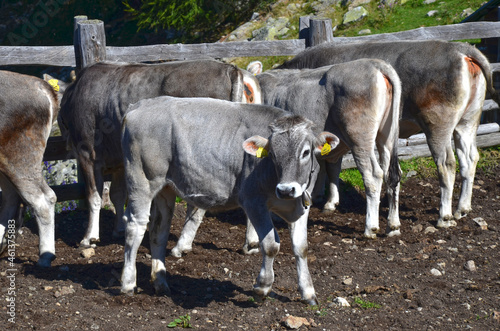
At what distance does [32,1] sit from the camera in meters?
26.9

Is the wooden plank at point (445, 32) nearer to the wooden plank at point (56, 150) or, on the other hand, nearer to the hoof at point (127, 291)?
the wooden plank at point (56, 150)

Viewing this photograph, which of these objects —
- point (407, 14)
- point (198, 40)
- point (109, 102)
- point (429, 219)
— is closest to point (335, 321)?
point (429, 219)

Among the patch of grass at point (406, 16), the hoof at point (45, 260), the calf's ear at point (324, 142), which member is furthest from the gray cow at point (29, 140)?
the patch of grass at point (406, 16)

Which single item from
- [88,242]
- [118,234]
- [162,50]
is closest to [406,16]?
[162,50]

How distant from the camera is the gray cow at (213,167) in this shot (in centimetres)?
564

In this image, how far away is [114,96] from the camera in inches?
307

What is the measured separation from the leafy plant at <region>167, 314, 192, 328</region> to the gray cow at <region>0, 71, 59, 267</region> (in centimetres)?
214

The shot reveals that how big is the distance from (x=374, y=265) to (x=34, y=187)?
3563mm

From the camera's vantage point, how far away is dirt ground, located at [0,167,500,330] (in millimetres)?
5531

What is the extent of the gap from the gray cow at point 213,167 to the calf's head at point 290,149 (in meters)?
0.01

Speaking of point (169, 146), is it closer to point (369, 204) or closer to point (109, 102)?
point (109, 102)

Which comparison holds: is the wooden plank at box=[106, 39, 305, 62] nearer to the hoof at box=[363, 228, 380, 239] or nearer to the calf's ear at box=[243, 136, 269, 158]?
the hoof at box=[363, 228, 380, 239]

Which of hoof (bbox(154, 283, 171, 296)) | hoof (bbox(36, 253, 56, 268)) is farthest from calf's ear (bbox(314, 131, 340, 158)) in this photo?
hoof (bbox(36, 253, 56, 268))

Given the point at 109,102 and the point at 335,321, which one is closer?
the point at 335,321
